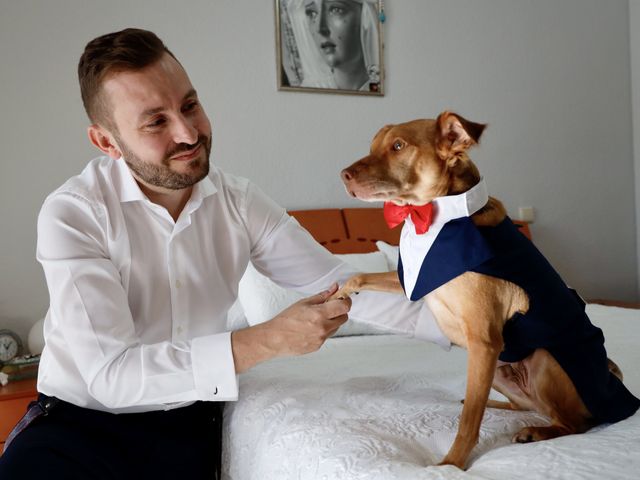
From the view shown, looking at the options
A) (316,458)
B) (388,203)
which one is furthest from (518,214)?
(316,458)

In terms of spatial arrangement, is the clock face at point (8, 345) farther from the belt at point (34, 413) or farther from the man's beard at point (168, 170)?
the man's beard at point (168, 170)

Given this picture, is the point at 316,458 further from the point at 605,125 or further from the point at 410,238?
the point at 605,125

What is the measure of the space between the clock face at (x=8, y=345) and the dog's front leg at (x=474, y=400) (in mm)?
1997

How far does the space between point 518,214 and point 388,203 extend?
266 cm

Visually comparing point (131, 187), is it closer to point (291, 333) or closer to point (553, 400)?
point (291, 333)

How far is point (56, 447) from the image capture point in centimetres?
118

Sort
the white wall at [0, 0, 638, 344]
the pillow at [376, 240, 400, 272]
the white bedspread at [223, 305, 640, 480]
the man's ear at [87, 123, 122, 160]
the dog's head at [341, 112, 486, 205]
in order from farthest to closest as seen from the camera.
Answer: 1. the pillow at [376, 240, 400, 272]
2. the white wall at [0, 0, 638, 344]
3. the man's ear at [87, 123, 122, 160]
4. the dog's head at [341, 112, 486, 205]
5. the white bedspread at [223, 305, 640, 480]

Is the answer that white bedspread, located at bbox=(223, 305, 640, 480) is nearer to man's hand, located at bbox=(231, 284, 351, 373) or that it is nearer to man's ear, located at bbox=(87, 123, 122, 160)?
man's hand, located at bbox=(231, 284, 351, 373)

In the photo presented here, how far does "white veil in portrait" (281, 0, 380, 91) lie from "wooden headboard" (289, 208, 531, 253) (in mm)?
672

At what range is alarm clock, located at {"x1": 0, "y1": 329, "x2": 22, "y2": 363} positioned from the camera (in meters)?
2.35

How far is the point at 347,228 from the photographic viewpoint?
3055mm

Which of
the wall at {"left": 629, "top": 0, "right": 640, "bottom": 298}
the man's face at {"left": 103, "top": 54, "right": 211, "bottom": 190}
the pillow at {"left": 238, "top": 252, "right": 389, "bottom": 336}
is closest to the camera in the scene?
the man's face at {"left": 103, "top": 54, "right": 211, "bottom": 190}

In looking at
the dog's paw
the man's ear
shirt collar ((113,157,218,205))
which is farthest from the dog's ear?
the man's ear

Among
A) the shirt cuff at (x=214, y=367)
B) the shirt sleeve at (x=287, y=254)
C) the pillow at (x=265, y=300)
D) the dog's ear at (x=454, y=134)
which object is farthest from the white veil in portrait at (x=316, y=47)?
the shirt cuff at (x=214, y=367)
